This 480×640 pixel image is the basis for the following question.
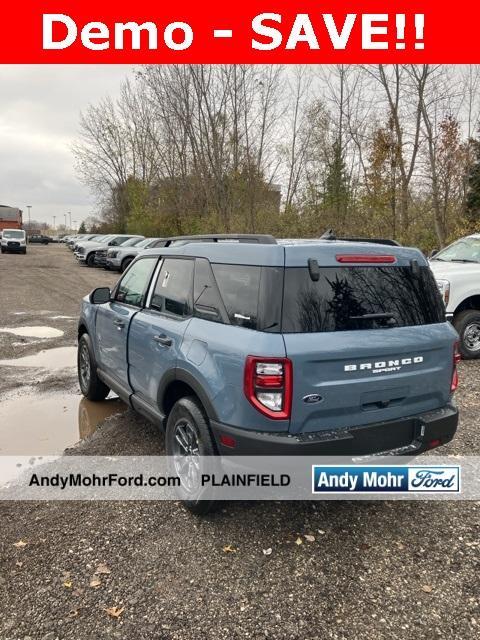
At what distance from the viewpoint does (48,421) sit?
192 inches

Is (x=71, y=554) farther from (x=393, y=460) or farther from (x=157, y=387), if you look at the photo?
(x=393, y=460)

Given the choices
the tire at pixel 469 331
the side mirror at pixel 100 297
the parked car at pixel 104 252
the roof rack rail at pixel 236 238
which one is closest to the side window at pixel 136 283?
the side mirror at pixel 100 297

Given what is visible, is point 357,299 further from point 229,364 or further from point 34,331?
point 34,331

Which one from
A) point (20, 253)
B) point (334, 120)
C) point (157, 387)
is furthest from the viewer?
point (20, 253)

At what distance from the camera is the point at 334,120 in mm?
21812

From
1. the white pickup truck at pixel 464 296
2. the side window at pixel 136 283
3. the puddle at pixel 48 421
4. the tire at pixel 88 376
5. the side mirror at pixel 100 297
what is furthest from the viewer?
the white pickup truck at pixel 464 296

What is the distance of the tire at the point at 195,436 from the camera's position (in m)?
2.87

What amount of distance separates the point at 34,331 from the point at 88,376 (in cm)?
412

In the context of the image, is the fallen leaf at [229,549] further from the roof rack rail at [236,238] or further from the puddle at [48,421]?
the puddle at [48,421]

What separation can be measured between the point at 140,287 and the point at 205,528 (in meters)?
2.14

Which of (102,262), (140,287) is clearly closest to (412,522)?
(140,287)

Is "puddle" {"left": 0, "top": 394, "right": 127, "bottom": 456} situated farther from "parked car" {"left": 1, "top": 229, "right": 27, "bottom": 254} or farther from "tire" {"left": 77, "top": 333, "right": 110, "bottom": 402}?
"parked car" {"left": 1, "top": 229, "right": 27, "bottom": 254}

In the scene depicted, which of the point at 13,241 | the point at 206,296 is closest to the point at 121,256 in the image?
the point at 206,296

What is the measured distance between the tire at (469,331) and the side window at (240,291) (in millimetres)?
5201
